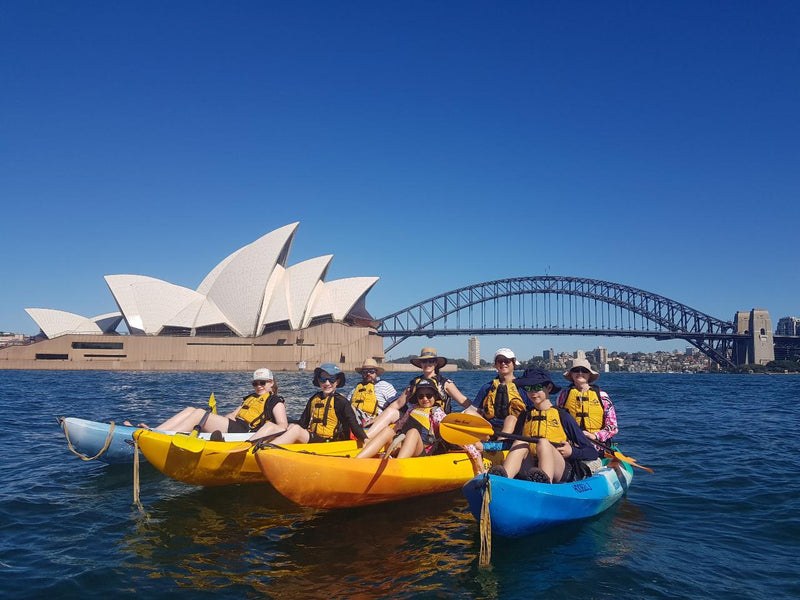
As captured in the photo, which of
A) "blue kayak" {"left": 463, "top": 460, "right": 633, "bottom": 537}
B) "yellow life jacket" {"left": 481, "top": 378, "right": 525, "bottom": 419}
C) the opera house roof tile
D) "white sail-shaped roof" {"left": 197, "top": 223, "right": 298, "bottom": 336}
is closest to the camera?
"blue kayak" {"left": 463, "top": 460, "right": 633, "bottom": 537}

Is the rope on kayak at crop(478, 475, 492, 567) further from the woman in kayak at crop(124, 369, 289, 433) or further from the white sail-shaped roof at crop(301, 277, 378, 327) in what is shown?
the white sail-shaped roof at crop(301, 277, 378, 327)

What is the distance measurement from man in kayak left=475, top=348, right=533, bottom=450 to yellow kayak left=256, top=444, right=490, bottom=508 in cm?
102

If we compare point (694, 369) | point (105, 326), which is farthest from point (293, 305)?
point (694, 369)

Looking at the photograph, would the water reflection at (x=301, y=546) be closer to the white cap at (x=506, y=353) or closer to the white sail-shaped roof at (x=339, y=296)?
the white cap at (x=506, y=353)

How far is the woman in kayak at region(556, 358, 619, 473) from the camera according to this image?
23.8 feet

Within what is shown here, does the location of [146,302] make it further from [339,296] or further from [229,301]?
[339,296]

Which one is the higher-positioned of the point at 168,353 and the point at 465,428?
the point at 465,428

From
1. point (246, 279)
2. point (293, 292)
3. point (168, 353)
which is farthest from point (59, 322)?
point (293, 292)

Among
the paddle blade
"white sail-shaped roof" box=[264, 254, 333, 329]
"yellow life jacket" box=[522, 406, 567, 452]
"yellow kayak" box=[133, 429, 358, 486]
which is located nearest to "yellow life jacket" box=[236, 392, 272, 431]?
"yellow kayak" box=[133, 429, 358, 486]

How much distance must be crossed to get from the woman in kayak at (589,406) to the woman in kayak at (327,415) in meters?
2.84

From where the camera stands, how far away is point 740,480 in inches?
351

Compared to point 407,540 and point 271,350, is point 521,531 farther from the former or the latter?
point 271,350

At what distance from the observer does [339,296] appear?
73438 millimetres

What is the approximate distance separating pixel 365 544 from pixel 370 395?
3.75 meters
